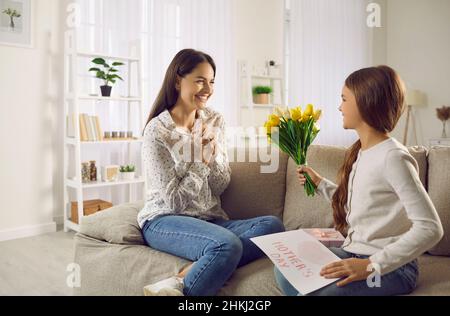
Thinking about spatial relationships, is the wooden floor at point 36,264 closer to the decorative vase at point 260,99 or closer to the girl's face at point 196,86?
the girl's face at point 196,86

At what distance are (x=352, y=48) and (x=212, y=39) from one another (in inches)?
98.2

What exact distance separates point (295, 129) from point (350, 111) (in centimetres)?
29

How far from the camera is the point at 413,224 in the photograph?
1195 millimetres

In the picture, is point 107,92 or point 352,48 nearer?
point 107,92

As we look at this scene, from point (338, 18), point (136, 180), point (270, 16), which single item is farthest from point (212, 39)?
point (338, 18)

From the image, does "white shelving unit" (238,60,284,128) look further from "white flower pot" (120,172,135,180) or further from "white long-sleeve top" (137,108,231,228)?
"white long-sleeve top" (137,108,231,228)

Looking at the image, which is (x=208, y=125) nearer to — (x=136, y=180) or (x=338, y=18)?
(x=136, y=180)

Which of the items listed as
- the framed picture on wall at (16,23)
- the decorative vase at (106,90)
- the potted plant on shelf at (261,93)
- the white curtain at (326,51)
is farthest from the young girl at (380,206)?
the white curtain at (326,51)

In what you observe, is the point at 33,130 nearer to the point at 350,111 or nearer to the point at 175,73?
the point at 175,73

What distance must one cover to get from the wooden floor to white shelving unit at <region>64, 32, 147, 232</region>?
28 cm

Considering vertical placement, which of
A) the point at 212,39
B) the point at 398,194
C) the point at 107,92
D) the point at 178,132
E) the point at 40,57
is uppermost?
the point at 212,39

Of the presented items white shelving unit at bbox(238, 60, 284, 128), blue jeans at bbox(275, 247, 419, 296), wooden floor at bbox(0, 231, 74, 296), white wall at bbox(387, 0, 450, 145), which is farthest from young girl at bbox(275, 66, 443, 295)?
white wall at bbox(387, 0, 450, 145)

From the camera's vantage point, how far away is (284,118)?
1660 millimetres

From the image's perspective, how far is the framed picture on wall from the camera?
3424 millimetres
